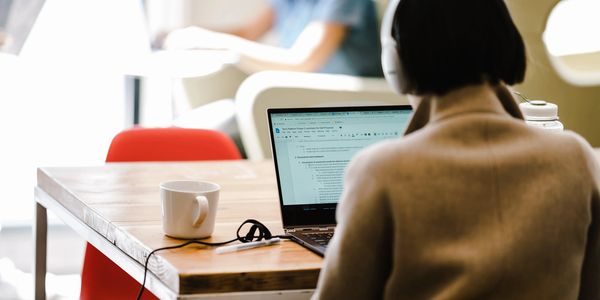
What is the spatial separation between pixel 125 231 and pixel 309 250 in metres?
0.32

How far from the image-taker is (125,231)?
1.58 metres

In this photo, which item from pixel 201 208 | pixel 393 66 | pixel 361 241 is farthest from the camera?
pixel 201 208

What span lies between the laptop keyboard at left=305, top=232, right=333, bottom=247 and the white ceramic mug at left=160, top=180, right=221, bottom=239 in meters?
0.18

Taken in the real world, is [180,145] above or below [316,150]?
below

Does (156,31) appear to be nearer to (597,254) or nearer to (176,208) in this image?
(176,208)

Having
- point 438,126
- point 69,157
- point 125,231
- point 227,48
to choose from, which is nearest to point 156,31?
point 227,48

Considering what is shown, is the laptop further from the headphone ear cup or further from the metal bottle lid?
the headphone ear cup

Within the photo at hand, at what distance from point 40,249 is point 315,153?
0.85 metres

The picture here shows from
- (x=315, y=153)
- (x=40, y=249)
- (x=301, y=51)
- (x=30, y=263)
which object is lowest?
(x=30, y=263)

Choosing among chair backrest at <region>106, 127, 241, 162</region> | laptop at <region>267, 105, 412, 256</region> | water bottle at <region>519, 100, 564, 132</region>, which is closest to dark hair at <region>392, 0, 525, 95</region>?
laptop at <region>267, 105, 412, 256</region>

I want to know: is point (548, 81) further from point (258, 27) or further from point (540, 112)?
point (540, 112)

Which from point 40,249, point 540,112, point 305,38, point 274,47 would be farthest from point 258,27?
point 540,112

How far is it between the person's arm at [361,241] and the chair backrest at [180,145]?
1545mm

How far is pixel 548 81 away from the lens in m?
4.26
